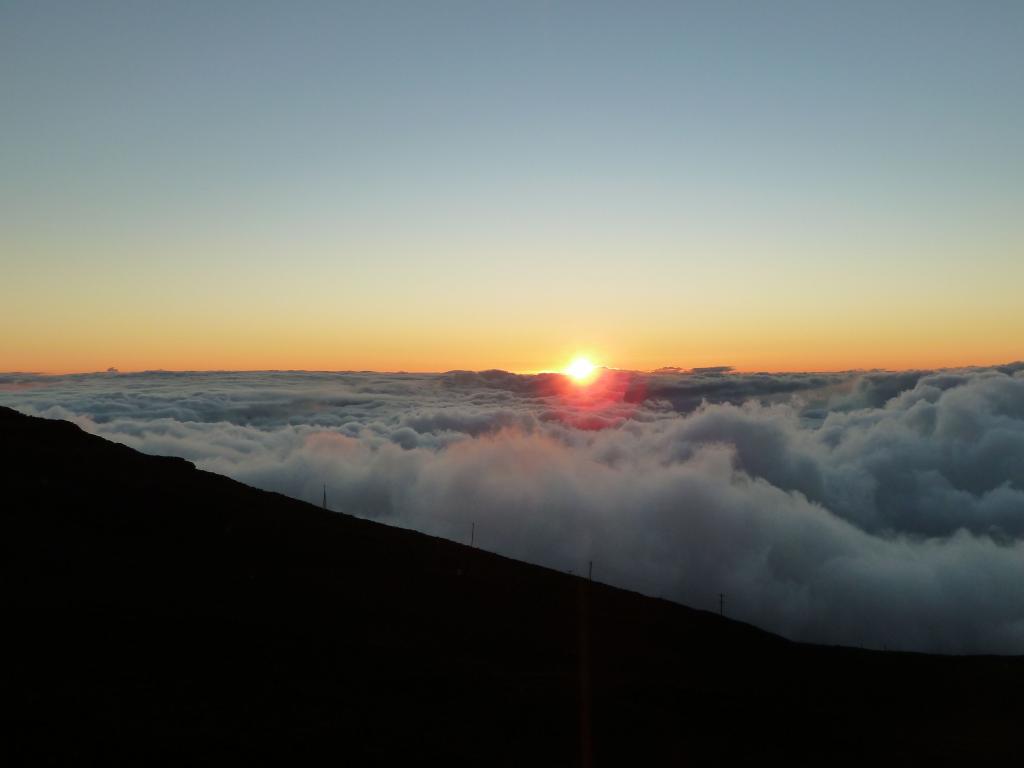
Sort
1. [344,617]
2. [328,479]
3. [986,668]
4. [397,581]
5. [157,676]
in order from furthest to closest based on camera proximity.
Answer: [328,479], [986,668], [397,581], [344,617], [157,676]

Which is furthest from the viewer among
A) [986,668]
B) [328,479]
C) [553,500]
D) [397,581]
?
[553,500]

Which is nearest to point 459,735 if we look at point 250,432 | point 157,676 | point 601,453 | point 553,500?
point 157,676

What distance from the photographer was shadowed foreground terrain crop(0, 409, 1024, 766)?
548 inches

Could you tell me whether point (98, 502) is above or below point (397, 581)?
above

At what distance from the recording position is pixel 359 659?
17.9 metres

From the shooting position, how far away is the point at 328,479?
135 metres

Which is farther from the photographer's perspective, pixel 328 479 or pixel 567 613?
pixel 328 479

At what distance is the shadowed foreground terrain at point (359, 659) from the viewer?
45.7ft

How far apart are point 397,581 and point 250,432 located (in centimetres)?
13814

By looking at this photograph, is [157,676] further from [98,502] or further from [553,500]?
[553,500]

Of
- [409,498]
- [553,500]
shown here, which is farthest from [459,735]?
[553,500]

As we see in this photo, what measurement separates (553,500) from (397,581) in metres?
126

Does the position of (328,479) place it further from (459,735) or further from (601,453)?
(459,735)

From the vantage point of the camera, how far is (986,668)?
28.0m
